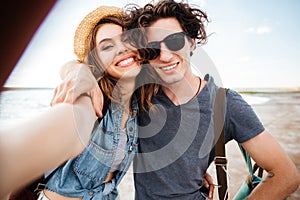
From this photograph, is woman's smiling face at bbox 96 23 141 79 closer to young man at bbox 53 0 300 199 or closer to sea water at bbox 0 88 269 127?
young man at bbox 53 0 300 199

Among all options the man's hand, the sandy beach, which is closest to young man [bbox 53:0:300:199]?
the man's hand

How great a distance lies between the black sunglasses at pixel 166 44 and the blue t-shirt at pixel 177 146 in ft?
0.85

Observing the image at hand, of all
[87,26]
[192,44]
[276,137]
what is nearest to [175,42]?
[192,44]

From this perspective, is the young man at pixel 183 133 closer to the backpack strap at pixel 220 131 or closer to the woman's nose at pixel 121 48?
the backpack strap at pixel 220 131

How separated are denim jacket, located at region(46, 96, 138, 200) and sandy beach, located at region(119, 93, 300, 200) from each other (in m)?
1.52

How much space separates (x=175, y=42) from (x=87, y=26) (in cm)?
46

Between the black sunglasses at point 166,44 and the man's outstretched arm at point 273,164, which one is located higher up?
the black sunglasses at point 166,44

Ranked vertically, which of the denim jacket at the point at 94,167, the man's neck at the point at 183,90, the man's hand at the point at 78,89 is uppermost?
the man's hand at the point at 78,89

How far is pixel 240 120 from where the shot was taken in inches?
42.6

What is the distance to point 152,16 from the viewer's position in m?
1.31

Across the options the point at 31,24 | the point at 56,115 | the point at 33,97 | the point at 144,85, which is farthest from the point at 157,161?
the point at 33,97

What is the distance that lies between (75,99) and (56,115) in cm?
22

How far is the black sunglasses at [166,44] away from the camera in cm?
121

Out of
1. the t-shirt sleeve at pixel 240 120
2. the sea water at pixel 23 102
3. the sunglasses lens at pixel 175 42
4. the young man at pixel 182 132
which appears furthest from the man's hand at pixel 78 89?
the sea water at pixel 23 102
